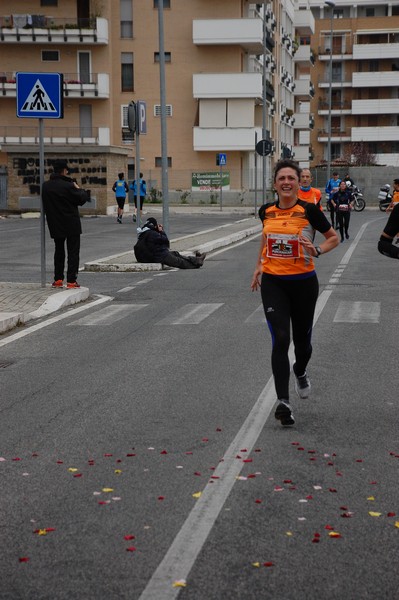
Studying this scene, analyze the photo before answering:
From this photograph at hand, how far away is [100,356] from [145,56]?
61.4 meters

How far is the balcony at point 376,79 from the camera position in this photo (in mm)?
97500

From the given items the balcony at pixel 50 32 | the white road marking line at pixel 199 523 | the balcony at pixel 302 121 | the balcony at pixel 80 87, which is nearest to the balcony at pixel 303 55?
the balcony at pixel 302 121

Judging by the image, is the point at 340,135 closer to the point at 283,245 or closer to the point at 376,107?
the point at 376,107

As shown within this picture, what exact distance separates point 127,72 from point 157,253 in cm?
5094

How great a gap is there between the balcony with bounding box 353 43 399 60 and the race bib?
308ft

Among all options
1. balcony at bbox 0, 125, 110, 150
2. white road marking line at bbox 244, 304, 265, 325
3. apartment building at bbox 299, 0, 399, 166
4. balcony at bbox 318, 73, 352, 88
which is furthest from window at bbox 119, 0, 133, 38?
white road marking line at bbox 244, 304, 265, 325

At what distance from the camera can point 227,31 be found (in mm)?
67562

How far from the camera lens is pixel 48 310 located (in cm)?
1415

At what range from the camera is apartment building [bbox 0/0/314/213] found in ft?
213

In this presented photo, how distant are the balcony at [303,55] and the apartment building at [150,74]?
20.0 metres

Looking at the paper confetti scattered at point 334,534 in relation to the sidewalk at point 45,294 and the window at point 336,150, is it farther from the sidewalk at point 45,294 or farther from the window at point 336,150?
the window at point 336,150

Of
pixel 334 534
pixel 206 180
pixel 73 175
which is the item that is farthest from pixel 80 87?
pixel 334 534

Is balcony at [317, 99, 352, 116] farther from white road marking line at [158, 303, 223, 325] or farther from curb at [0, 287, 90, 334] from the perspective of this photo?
white road marking line at [158, 303, 223, 325]

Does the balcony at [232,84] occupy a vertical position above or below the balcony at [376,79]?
below
